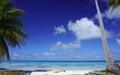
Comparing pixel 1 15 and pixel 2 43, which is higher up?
pixel 1 15

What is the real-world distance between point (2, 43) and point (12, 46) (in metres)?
0.67

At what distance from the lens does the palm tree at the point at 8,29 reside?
1942cm

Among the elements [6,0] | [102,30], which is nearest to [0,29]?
[6,0]

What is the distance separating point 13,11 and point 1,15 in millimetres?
785

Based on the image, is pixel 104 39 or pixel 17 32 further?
pixel 104 39

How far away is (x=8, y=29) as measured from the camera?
19.5 meters

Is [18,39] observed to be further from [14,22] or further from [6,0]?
[6,0]

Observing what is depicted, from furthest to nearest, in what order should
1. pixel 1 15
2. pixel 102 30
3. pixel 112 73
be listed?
1. pixel 102 30
2. pixel 112 73
3. pixel 1 15

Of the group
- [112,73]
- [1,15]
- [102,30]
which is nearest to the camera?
[1,15]

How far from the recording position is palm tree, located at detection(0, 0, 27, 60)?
19.4 meters

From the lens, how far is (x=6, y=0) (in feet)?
65.4

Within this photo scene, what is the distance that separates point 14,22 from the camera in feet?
65.5

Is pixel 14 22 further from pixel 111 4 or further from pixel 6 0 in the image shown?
pixel 111 4

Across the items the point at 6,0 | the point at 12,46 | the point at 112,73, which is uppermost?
the point at 6,0
